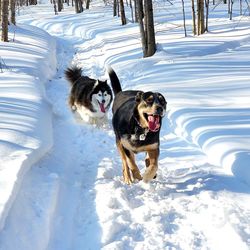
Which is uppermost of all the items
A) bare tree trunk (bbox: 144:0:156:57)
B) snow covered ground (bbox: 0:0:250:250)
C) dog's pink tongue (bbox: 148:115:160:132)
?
bare tree trunk (bbox: 144:0:156:57)

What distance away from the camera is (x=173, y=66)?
42.2ft

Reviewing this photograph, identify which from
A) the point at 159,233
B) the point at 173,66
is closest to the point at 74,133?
the point at 159,233

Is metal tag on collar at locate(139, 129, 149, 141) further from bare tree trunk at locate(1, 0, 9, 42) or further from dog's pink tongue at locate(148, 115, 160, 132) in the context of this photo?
A: bare tree trunk at locate(1, 0, 9, 42)

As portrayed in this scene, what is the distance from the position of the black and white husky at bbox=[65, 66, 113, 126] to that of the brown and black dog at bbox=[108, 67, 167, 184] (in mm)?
2775

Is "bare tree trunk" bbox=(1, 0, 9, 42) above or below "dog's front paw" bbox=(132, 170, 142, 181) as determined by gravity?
above

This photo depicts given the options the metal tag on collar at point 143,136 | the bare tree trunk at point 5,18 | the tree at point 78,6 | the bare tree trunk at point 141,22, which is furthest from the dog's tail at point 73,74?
the tree at point 78,6

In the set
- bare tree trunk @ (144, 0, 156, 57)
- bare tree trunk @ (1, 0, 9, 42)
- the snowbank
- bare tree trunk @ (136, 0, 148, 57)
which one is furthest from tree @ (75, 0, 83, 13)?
bare tree trunk @ (144, 0, 156, 57)

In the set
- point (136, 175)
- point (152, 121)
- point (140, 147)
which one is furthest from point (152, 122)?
point (136, 175)

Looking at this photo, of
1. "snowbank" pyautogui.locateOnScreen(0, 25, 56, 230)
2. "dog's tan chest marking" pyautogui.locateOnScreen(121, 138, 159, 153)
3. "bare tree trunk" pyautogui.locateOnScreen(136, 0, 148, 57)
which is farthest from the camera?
"bare tree trunk" pyautogui.locateOnScreen(136, 0, 148, 57)

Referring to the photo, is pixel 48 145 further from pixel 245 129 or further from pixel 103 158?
pixel 245 129

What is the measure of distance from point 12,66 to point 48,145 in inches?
302

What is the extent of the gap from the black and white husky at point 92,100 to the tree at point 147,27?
562 centimetres

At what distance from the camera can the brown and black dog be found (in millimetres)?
4828

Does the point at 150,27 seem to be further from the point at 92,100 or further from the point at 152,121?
the point at 152,121
